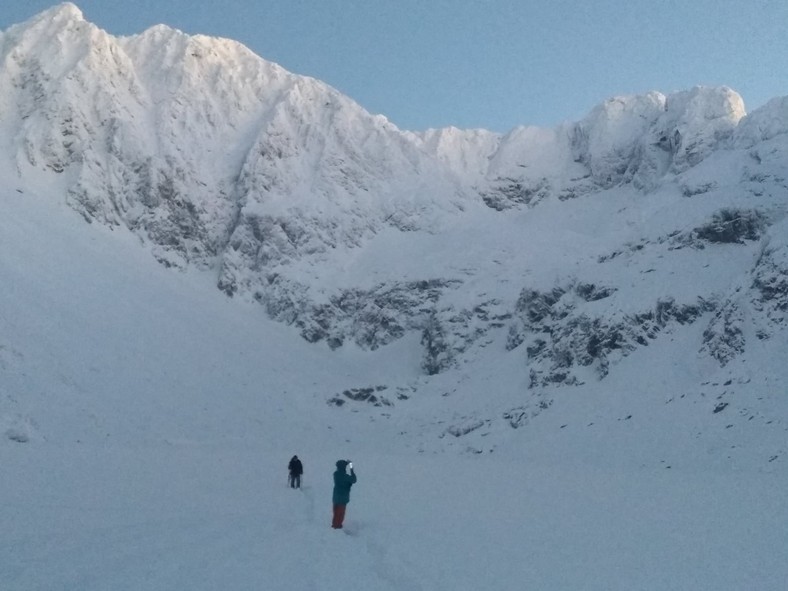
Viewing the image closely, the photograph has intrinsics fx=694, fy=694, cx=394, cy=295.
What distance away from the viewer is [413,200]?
98.4 m

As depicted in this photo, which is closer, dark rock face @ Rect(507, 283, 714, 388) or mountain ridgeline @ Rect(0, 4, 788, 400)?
dark rock face @ Rect(507, 283, 714, 388)

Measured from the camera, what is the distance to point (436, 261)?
85250 mm

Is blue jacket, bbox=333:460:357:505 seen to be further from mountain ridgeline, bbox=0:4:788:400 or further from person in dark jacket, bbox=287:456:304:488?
mountain ridgeline, bbox=0:4:788:400

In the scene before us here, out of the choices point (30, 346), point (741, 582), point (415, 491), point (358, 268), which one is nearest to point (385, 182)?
point (358, 268)

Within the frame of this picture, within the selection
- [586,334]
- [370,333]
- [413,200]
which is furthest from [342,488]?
[413,200]

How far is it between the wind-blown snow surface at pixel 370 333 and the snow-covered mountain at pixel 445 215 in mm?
344

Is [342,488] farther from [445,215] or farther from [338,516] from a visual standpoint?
[445,215]

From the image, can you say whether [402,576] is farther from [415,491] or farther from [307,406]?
[307,406]

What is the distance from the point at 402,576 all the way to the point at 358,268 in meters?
77.4

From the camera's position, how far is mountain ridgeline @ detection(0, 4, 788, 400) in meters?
59.9

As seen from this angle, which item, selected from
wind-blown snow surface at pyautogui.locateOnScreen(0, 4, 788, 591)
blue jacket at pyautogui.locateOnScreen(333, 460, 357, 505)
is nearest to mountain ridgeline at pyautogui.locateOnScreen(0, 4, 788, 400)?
wind-blown snow surface at pyautogui.locateOnScreen(0, 4, 788, 591)

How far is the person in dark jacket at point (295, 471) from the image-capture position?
25.4 metres

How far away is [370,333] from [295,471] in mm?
53552

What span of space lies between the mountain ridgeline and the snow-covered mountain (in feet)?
0.89
